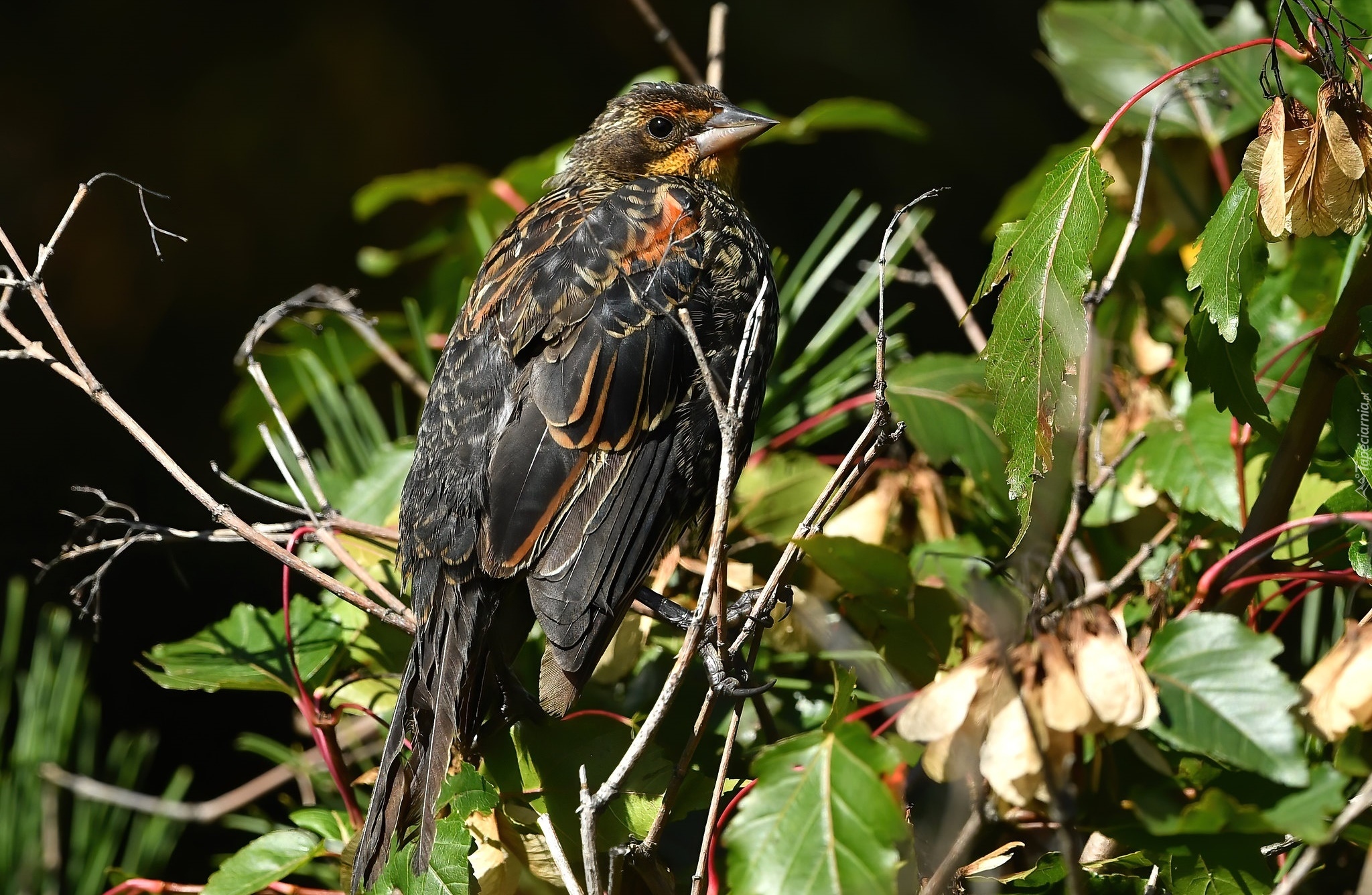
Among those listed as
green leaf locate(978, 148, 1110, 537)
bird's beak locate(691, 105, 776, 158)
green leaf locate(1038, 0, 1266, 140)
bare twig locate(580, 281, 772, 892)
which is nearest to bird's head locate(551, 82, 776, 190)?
bird's beak locate(691, 105, 776, 158)

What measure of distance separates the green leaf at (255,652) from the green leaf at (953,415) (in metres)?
0.63

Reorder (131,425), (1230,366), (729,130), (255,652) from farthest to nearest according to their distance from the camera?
(729,130) < (255,652) < (131,425) < (1230,366)

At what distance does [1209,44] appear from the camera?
1.43 metres

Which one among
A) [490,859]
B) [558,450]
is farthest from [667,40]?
[490,859]

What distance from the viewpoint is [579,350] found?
4.37ft

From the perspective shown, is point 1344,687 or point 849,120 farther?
point 849,120

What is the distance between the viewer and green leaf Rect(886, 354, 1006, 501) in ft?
4.25

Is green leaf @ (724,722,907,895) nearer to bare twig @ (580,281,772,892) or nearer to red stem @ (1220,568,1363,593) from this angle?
bare twig @ (580,281,772,892)

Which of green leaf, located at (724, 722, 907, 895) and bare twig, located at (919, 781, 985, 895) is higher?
green leaf, located at (724, 722, 907, 895)

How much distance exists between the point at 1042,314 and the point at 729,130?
Answer: 3.05 ft

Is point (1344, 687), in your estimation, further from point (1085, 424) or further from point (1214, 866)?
point (1085, 424)

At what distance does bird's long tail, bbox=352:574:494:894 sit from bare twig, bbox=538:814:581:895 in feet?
0.30

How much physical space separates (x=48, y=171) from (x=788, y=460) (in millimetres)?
1743

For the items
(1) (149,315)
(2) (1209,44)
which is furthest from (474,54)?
(2) (1209,44)
